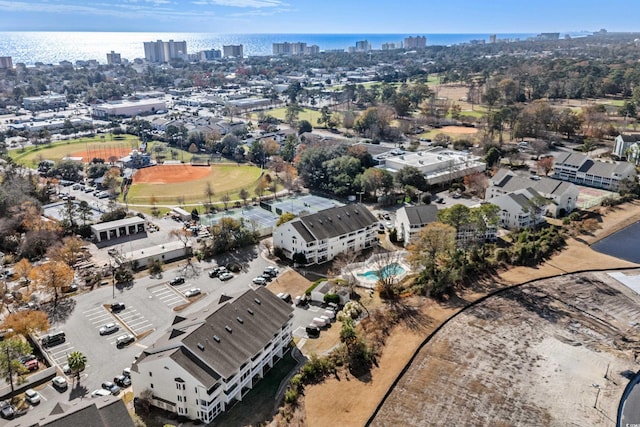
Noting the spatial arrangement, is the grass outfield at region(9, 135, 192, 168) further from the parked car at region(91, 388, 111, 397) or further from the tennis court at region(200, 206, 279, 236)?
the parked car at region(91, 388, 111, 397)

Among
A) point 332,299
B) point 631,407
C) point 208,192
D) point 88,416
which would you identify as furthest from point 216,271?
point 631,407

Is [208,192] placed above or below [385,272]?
above

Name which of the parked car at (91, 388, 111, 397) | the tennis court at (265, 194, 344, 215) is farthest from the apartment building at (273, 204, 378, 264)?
the parked car at (91, 388, 111, 397)

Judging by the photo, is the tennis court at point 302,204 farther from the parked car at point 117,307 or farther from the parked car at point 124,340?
the parked car at point 124,340

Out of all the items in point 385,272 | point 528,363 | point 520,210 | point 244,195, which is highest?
point 520,210

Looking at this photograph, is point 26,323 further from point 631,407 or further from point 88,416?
point 631,407

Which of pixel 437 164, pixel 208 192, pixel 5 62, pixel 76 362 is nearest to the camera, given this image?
pixel 76 362

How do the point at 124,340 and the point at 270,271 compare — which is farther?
the point at 270,271

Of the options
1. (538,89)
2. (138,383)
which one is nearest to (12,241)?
(138,383)
